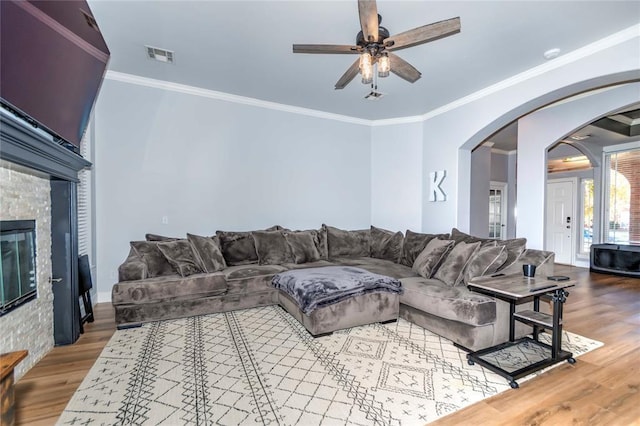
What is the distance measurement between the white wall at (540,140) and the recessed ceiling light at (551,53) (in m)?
1.66

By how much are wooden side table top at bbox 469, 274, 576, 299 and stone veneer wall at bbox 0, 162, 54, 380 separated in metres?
3.57

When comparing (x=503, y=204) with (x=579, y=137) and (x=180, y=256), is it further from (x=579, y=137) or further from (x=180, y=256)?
(x=180, y=256)

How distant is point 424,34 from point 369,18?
47 centimetres

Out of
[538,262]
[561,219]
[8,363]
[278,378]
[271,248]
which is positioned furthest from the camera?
[561,219]

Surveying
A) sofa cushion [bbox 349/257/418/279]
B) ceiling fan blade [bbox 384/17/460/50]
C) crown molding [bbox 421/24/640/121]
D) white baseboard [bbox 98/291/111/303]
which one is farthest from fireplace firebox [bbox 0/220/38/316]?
crown molding [bbox 421/24/640/121]

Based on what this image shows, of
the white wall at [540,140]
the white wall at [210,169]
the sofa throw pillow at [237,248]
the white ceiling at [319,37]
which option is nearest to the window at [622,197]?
the white wall at [540,140]

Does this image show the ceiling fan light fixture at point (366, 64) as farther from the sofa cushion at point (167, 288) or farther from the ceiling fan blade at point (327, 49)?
the sofa cushion at point (167, 288)

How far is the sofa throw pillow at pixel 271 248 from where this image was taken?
14.5 ft

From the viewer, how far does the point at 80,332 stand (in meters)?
3.05

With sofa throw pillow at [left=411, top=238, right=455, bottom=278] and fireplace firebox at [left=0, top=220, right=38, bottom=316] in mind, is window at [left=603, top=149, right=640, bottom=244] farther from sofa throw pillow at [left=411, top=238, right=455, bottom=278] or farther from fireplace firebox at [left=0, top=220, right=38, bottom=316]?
fireplace firebox at [left=0, top=220, right=38, bottom=316]

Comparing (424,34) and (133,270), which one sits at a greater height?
(424,34)

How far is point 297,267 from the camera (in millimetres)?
4250

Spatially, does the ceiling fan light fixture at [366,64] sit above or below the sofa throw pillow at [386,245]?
above

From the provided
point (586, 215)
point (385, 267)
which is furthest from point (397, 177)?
point (586, 215)
